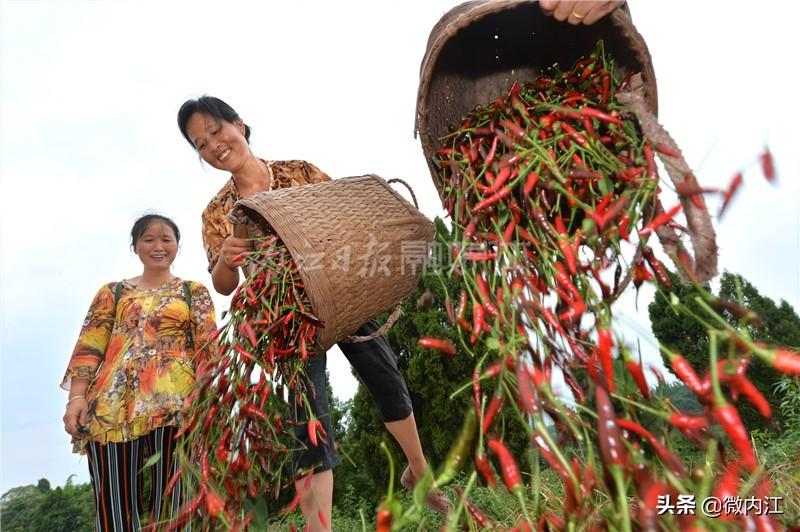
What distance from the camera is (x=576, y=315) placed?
4.44 ft

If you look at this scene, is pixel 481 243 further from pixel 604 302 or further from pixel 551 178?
pixel 604 302

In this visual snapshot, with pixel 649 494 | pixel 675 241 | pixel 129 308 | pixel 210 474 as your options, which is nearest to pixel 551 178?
pixel 675 241

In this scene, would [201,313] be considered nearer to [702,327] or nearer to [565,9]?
[565,9]

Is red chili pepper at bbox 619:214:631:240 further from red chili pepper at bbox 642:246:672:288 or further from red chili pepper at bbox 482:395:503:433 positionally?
red chili pepper at bbox 482:395:503:433

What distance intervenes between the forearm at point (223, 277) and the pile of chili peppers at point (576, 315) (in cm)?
87

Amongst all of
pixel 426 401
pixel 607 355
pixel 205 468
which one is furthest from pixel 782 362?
pixel 426 401

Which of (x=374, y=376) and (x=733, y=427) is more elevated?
(x=374, y=376)

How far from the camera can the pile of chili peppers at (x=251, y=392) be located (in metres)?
1.75

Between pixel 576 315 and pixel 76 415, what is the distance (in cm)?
233

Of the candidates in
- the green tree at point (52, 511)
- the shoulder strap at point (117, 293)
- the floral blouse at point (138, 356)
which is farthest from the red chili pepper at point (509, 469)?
the green tree at point (52, 511)

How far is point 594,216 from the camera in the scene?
4.75ft

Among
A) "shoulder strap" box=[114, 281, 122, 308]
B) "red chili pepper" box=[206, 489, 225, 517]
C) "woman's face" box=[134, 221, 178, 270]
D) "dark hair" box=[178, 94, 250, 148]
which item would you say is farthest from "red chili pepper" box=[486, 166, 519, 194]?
"shoulder strap" box=[114, 281, 122, 308]

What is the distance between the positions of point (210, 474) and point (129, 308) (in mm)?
1419

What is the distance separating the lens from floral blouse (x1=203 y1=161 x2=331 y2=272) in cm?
258
